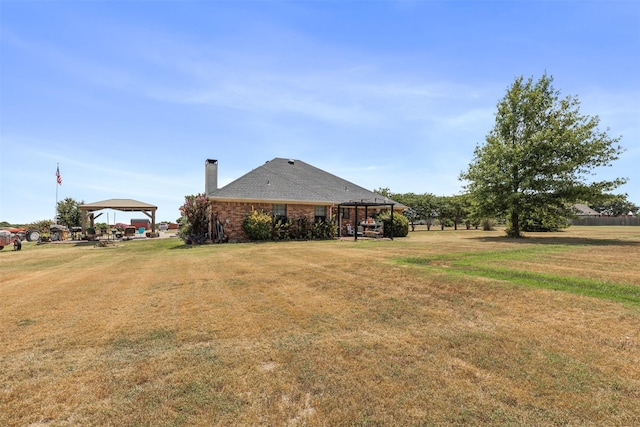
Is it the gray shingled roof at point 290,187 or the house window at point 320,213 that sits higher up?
the gray shingled roof at point 290,187

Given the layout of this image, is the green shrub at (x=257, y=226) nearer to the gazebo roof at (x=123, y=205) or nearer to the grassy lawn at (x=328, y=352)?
the gazebo roof at (x=123, y=205)

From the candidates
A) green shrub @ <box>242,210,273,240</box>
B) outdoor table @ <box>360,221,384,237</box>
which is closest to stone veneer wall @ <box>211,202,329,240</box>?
green shrub @ <box>242,210,273,240</box>

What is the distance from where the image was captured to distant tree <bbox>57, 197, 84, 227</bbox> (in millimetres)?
33606

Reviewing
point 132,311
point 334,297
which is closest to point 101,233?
point 132,311

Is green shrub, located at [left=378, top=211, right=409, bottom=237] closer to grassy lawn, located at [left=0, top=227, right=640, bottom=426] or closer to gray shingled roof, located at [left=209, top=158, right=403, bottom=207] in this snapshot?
gray shingled roof, located at [left=209, top=158, right=403, bottom=207]

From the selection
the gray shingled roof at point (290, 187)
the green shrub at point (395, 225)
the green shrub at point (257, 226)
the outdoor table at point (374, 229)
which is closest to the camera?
the green shrub at point (257, 226)

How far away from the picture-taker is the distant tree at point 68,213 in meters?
33.6

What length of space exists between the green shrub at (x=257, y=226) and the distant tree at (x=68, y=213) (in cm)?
2708

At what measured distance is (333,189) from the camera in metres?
24.8

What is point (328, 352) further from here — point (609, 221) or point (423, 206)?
point (609, 221)

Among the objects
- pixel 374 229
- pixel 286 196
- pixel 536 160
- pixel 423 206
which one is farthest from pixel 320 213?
pixel 423 206

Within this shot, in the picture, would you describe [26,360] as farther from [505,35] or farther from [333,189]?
[333,189]

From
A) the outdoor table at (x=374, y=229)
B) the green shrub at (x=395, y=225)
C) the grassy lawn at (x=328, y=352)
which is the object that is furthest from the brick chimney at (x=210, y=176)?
the grassy lawn at (x=328, y=352)

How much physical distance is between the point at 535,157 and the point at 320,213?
46.2ft
